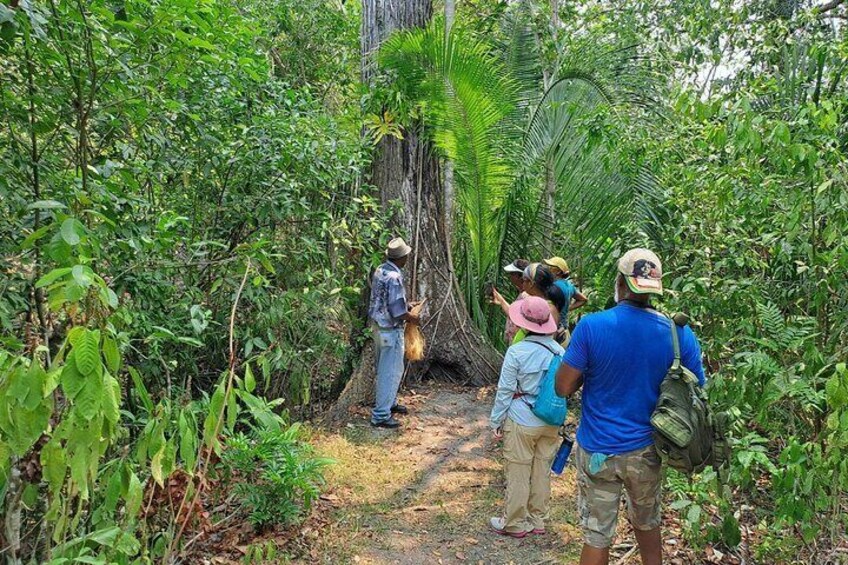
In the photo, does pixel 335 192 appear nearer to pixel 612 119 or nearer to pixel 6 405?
pixel 612 119

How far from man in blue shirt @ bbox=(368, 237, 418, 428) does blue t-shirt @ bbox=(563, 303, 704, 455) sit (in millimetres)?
2853

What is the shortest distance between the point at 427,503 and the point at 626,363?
2.08 meters

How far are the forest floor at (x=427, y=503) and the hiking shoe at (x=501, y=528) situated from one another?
0.04 metres

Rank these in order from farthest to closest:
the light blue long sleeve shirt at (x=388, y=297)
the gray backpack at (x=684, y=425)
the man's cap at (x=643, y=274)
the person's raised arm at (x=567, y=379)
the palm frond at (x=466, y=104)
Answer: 1. the palm frond at (x=466, y=104)
2. the light blue long sleeve shirt at (x=388, y=297)
3. the person's raised arm at (x=567, y=379)
4. the man's cap at (x=643, y=274)
5. the gray backpack at (x=684, y=425)

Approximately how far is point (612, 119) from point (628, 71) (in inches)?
65.1

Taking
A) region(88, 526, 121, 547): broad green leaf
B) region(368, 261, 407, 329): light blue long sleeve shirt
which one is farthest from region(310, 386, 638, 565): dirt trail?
region(88, 526, 121, 547): broad green leaf

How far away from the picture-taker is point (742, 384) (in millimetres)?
2820

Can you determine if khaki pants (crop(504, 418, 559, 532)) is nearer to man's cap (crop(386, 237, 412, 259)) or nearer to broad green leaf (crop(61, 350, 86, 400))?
man's cap (crop(386, 237, 412, 259))

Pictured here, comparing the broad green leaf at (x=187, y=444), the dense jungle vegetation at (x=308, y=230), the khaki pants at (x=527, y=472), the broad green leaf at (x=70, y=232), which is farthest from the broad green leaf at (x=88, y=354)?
the khaki pants at (x=527, y=472)

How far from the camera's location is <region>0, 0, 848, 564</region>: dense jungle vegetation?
6.99 feet

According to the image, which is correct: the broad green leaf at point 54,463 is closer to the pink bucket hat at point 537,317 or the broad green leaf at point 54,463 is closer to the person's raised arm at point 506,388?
the person's raised arm at point 506,388

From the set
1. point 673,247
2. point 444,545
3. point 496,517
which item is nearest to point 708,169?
point 673,247

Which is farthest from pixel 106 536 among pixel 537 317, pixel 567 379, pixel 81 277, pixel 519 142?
pixel 519 142

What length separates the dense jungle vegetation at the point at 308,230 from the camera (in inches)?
83.9
